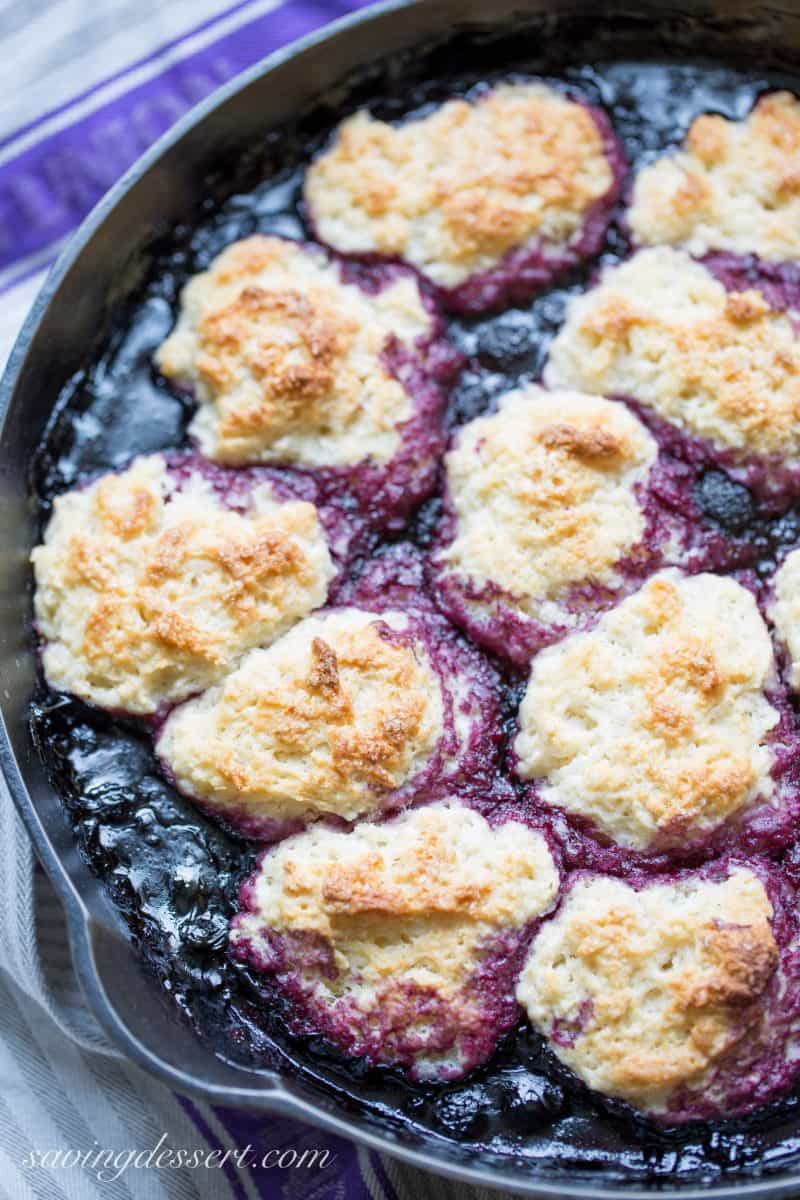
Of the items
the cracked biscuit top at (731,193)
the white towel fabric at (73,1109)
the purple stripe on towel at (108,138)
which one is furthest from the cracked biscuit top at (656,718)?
the purple stripe on towel at (108,138)

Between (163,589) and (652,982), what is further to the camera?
(163,589)

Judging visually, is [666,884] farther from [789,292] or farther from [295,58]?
[295,58]

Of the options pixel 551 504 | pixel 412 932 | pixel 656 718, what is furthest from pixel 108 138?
pixel 412 932

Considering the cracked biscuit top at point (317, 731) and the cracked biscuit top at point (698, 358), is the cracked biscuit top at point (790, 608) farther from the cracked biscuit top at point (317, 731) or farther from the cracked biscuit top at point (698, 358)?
the cracked biscuit top at point (317, 731)

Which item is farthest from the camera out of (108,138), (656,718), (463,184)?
(108,138)

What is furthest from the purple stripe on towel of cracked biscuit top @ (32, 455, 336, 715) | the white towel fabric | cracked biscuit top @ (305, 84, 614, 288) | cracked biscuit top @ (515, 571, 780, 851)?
cracked biscuit top @ (515, 571, 780, 851)

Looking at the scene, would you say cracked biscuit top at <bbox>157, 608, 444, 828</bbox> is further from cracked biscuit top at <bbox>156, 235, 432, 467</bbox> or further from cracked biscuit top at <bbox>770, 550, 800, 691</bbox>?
cracked biscuit top at <bbox>770, 550, 800, 691</bbox>

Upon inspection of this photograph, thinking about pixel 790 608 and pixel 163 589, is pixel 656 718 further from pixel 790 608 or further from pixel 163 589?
pixel 163 589
